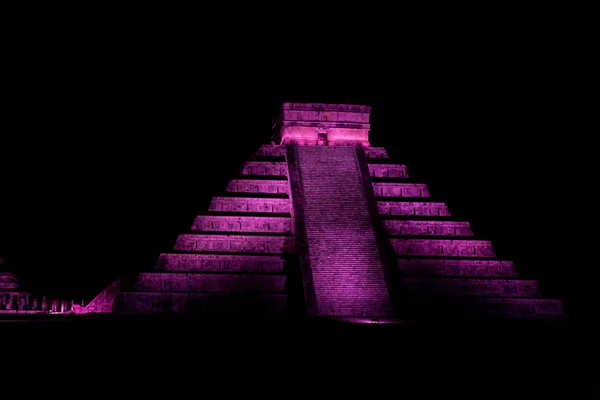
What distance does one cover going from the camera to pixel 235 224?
22.0m

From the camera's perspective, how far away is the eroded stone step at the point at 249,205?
73.3ft

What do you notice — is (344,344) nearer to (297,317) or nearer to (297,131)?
(297,317)

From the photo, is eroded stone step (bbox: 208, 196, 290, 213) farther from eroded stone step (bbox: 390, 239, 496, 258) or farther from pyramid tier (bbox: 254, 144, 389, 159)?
eroded stone step (bbox: 390, 239, 496, 258)

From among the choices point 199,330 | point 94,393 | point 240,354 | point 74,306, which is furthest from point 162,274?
point 94,393

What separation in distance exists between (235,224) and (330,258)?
274 cm

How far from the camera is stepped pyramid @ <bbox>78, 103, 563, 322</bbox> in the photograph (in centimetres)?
2038

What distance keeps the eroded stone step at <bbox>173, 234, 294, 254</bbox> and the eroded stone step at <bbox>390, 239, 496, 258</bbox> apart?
9.86ft

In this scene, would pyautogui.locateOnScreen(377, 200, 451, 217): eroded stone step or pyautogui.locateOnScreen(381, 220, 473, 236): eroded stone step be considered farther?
pyautogui.locateOnScreen(377, 200, 451, 217): eroded stone step

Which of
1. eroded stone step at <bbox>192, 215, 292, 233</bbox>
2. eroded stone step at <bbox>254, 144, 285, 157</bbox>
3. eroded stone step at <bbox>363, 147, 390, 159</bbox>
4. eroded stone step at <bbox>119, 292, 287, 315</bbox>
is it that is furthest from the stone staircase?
eroded stone step at <bbox>119, 292, 287, 315</bbox>

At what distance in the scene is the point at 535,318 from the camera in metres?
20.6

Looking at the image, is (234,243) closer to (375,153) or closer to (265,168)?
(265,168)

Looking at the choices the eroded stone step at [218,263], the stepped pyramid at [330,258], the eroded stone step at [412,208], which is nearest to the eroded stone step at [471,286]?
the stepped pyramid at [330,258]

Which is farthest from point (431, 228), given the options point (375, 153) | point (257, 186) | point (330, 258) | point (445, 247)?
point (257, 186)

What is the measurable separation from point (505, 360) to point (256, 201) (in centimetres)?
1053
